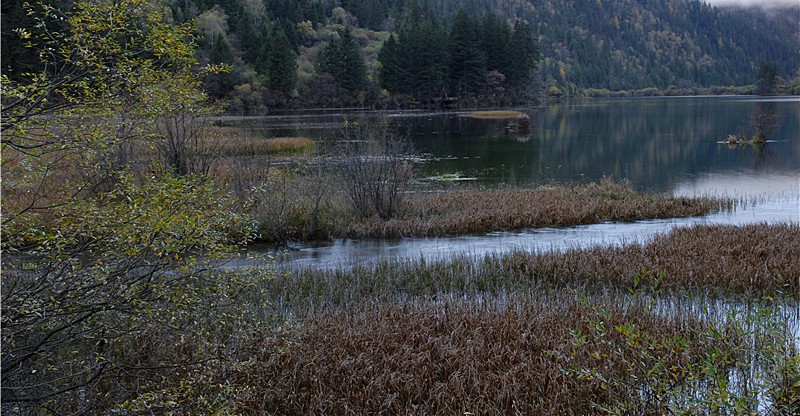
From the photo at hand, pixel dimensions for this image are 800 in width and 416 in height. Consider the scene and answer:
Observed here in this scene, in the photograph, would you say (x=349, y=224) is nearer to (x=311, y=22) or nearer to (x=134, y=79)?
(x=134, y=79)

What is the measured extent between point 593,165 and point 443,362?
104 feet

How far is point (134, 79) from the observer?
254 inches

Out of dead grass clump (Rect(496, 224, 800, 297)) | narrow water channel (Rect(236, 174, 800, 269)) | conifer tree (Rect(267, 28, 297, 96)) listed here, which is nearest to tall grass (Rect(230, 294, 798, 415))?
dead grass clump (Rect(496, 224, 800, 297))

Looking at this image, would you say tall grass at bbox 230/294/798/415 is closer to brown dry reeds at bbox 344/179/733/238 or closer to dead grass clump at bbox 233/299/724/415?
dead grass clump at bbox 233/299/724/415

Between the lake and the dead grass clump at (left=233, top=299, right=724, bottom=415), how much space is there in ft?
20.5

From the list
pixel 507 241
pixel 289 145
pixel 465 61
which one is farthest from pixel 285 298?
pixel 465 61

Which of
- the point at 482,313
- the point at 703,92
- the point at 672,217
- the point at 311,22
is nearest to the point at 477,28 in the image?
the point at 311,22

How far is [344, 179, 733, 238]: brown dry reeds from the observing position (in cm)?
2023

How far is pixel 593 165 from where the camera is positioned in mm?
38188

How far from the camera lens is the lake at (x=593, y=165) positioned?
18.7 meters

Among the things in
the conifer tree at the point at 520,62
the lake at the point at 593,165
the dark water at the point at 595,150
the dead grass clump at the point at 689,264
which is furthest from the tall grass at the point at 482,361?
the conifer tree at the point at 520,62

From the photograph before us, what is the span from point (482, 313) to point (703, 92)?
694 feet

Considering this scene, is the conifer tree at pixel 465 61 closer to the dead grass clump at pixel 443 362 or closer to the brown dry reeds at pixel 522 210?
the brown dry reeds at pixel 522 210

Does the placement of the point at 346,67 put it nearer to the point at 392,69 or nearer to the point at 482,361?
the point at 392,69
